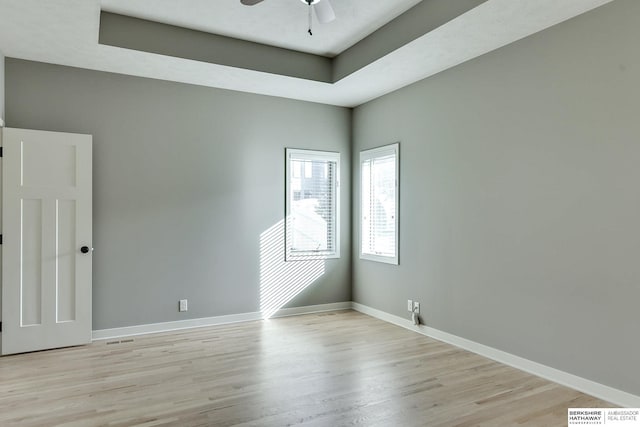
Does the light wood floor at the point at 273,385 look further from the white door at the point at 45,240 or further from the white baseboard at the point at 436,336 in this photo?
the white door at the point at 45,240

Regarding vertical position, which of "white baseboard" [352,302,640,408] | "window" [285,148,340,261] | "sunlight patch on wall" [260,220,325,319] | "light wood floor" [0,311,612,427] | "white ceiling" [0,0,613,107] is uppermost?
"white ceiling" [0,0,613,107]

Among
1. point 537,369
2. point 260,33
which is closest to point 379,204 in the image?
point 260,33

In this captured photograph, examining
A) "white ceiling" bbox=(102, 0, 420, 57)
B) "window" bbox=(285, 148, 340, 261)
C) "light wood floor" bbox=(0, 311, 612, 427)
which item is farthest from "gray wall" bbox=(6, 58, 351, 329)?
"white ceiling" bbox=(102, 0, 420, 57)

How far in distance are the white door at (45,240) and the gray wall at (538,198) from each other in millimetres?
3513

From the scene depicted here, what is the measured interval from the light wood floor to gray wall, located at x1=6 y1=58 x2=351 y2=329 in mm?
650

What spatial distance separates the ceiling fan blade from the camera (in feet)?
9.98

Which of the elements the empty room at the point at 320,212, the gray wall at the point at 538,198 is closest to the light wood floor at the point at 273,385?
the empty room at the point at 320,212

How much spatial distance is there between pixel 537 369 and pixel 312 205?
10.6ft

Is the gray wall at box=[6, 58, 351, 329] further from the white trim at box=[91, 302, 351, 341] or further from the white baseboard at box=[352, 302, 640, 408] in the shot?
the white baseboard at box=[352, 302, 640, 408]

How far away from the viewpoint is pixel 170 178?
4.60 meters

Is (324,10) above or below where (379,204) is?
above

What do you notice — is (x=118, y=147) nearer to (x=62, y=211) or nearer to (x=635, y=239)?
(x=62, y=211)

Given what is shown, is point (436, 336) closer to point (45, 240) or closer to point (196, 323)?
point (196, 323)

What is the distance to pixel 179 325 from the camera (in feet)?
15.2
